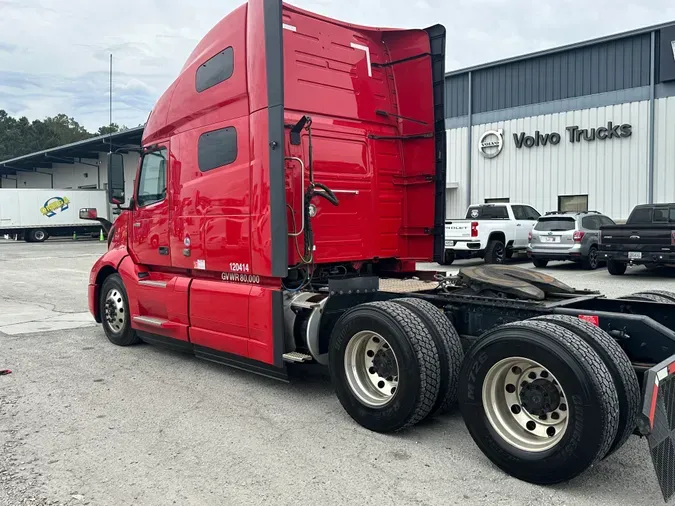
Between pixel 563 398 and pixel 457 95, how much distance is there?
23143mm

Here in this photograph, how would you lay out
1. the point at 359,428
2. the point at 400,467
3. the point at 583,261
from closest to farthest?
the point at 400,467
the point at 359,428
the point at 583,261

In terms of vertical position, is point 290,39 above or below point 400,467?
above

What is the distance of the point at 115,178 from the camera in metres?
7.18

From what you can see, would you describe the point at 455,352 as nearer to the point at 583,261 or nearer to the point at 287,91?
the point at 287,91

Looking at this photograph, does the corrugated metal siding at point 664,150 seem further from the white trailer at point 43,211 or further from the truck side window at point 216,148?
the white trailer at point 43,211

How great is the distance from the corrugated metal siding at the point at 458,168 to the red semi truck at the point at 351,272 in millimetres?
19333

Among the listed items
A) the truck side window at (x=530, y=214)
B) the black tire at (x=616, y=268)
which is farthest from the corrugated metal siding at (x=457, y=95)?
the black tire at (x=616, y=268)

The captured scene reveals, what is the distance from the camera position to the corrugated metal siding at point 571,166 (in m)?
20.4

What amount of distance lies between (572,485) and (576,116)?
20.6 meters

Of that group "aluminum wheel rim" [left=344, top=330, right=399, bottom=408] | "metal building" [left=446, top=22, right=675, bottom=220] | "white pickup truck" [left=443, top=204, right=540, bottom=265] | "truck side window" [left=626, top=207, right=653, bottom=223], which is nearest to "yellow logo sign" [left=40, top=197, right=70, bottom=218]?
"metal building" [left=446, top=22, right=675, bottom=220]

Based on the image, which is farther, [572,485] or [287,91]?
[287,91]

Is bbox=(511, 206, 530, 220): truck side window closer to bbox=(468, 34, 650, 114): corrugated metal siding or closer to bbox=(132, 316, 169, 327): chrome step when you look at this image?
bbox=(468, 34, 650, 114): corrugated metal siding

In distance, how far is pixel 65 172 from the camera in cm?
5172

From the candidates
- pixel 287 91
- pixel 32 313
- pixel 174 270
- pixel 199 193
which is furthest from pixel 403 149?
pixel 32 313
